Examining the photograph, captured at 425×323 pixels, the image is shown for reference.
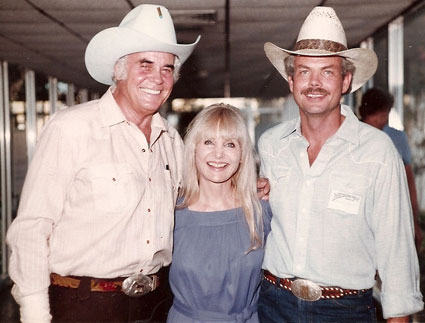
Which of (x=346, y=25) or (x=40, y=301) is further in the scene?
(x=346, y=25)

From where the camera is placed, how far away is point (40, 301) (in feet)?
6.08

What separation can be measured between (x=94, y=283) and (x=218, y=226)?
588mm

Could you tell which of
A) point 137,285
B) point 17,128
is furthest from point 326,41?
point 17,128

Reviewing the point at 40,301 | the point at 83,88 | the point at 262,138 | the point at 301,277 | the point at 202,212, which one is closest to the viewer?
the point at 40,301

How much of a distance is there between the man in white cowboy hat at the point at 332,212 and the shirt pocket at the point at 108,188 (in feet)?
2.20

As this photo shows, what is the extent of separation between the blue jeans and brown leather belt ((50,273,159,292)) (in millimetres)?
685

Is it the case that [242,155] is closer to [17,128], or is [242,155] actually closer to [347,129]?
[347,129]

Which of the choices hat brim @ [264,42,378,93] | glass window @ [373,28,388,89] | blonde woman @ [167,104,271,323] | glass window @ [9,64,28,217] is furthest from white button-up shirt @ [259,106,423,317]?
glass window @ [9,64,28,217]

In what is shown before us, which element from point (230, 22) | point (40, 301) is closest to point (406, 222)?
point (40, 301)

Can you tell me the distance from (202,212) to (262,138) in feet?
1.59

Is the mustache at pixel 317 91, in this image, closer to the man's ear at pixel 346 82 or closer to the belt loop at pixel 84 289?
the man's ear at pixel 346 82

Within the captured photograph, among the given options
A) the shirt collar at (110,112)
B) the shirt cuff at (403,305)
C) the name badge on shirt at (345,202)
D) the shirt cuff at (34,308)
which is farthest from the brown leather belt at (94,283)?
the shirt cuff at (403,305)

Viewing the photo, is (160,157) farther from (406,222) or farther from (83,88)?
(83,88)

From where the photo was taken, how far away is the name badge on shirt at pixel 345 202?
191 centimetres
